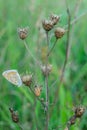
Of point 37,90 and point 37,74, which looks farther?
point 37,74

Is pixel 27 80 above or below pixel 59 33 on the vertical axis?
below

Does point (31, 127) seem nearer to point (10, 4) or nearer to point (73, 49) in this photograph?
point (73, 49)

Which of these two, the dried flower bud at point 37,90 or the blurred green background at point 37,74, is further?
the blurred green background at point 37,74

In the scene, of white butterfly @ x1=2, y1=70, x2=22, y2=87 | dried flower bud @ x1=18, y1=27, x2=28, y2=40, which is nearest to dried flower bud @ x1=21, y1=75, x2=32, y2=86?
white butterfly @ x1=2, y1=70, x2=22, y2=87

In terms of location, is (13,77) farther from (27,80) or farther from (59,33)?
(59,33)

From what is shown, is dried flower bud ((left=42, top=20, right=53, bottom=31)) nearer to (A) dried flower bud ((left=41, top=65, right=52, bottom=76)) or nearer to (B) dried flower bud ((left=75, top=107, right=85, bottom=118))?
(A) dried flower bud ((left=41, top=65, right=52, bottom=76))

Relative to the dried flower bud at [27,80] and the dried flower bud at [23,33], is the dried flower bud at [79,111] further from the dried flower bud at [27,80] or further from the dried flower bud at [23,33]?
the dried flower bud at [23,33]

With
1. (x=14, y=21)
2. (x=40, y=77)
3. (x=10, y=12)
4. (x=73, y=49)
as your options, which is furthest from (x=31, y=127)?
(x=10, y=12)

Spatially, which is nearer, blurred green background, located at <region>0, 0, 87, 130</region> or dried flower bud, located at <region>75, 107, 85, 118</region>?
dried flower bud, located at <region>75, 107, 85, 118</region>

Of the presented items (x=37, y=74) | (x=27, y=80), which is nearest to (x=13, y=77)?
(x=27, y=80)

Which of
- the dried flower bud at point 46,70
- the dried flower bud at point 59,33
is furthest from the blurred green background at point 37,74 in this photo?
the dried flower bud at point 59,33

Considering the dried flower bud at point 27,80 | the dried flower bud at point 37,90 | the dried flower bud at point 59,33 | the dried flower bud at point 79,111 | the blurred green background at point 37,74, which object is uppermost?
the dried flower bud at point 59,33
